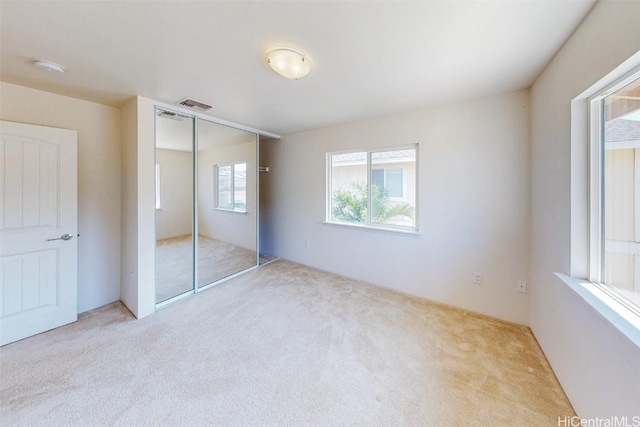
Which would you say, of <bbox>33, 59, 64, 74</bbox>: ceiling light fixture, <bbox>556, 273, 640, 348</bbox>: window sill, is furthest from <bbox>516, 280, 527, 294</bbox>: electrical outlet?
<bbox>33, 59, 64, 74</bbox>: ceiling light fixture

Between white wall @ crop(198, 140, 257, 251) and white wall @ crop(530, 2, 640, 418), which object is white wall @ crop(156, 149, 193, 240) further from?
white wall @ crop(530, 2, 640, 418)

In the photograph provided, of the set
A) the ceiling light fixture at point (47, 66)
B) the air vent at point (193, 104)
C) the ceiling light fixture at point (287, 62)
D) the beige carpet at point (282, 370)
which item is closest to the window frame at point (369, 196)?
the beige carpet at point (282, 370)

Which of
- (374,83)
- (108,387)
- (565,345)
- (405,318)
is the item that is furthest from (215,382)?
(374,83)

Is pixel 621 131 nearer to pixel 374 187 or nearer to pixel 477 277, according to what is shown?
pixel 477 277

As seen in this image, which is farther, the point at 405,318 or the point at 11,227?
the point at 405,318

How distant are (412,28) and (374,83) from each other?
766 mm

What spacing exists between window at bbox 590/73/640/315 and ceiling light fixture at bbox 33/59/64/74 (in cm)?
377

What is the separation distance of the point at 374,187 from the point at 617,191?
230 centimetres

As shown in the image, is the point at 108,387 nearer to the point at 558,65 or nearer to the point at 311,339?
the point at 311,339

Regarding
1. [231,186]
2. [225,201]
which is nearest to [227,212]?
[225,201]

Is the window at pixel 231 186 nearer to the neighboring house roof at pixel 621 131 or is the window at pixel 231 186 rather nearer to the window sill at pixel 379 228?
the window sill at pixel 379 228

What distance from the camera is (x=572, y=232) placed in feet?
5.15

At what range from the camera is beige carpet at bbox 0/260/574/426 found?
56.3 inches

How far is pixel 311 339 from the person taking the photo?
2.16 metres
